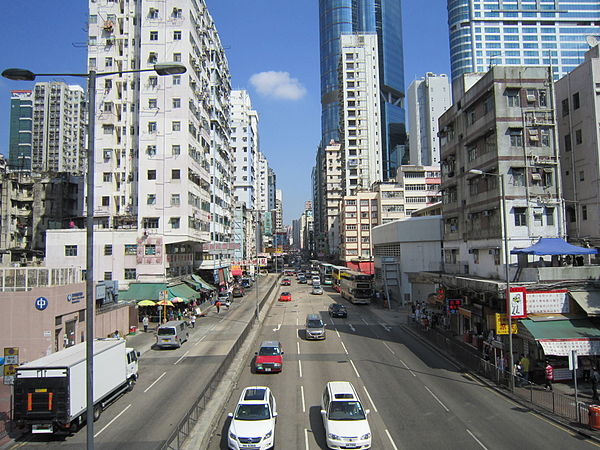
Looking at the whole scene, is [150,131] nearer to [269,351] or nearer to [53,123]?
[269,351]

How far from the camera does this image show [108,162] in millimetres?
52250

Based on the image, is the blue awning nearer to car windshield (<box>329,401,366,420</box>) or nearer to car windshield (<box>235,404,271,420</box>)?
car windshield (<box>329,401,366,420</box>)

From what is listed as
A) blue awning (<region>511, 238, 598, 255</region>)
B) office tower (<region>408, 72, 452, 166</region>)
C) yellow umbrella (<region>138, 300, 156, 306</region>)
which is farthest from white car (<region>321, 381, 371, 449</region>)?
office tower (<region>408, 72, 452, 166</region>)

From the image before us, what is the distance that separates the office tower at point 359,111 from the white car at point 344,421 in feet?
335

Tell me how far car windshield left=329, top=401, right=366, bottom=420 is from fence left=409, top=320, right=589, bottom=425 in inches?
340

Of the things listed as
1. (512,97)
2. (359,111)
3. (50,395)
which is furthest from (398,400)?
(359,111)

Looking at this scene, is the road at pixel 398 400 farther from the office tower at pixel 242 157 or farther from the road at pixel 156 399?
the office tower at pixel 242 157

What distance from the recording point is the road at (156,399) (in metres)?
15.6

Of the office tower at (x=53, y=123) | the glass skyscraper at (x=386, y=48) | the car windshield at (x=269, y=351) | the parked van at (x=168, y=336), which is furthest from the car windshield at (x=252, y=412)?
the glass skyscraper at (x=386, y=48)

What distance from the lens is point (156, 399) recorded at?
20.3 m

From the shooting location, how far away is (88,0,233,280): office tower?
49.0 m

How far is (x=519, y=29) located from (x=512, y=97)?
15264 centimetres

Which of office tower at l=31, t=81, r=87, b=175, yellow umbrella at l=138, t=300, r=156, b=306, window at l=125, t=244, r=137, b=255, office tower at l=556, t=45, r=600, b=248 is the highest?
office tower at l=31, t=81, r=87, b=175

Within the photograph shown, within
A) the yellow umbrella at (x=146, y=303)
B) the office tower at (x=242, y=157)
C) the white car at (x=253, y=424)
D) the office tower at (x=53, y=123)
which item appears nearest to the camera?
the white car at (x=253, y=424)
